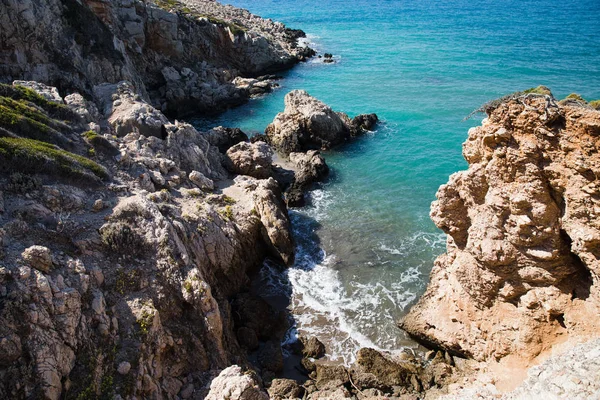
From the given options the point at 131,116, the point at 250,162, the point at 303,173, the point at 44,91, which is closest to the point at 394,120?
the point at 303,173

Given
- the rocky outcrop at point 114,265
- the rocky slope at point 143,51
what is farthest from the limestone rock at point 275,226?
Answer: the rocky slope at point 143,51

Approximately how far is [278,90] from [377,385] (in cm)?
4932

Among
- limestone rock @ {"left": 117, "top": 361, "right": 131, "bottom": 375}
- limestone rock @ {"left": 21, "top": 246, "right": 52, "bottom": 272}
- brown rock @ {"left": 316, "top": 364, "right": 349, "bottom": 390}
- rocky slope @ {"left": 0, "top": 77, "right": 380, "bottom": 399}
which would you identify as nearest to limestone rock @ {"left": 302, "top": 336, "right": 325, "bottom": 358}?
brown rock @ {"left": 316, "top": 364, "right": 349, "bottom": 390}

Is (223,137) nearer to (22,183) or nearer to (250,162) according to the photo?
(250,162)

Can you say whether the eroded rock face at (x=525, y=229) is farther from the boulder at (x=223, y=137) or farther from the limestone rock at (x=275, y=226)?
the boulder at (x=223, y=137)

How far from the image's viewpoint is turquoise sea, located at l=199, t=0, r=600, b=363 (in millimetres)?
22578

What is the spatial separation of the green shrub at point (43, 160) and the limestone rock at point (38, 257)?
5.44 meters

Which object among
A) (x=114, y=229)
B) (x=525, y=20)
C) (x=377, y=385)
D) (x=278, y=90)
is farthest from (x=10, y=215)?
(x=525, y=20)

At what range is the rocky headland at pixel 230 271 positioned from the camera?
41.8 ft

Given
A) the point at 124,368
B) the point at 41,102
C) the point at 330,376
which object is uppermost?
the point at 41,102

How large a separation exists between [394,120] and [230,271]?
30.4 metres

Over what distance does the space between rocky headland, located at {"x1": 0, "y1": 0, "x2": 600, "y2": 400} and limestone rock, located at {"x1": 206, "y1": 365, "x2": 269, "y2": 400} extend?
56 millimetres

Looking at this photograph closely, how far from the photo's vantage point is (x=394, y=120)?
151ft

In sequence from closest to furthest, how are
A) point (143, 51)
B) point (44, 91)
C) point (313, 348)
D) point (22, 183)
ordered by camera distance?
point (22, 183) → point (313, 348) → point (44, 91) → point (143, 51)
